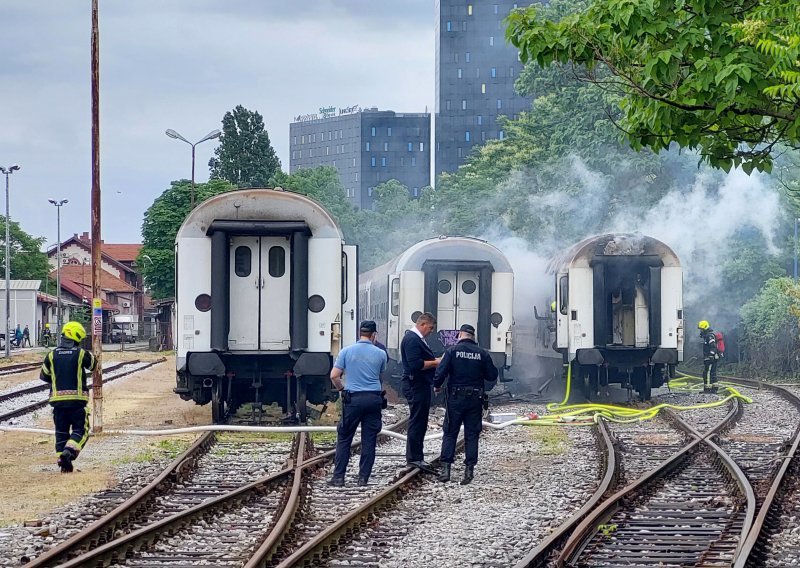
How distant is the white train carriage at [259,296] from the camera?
18.5 m

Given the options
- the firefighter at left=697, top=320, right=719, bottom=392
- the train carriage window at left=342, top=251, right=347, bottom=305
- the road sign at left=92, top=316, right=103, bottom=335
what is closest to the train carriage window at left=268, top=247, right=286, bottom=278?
the train carriage window at left=342, top=251, right=347, bottom=305

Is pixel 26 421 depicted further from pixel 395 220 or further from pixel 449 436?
pixel 395 220

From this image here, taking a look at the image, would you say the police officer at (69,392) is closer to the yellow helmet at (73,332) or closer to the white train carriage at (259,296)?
the yellow helmet at (73,332)

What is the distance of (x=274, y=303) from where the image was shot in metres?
19.1

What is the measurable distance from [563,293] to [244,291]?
7855mm

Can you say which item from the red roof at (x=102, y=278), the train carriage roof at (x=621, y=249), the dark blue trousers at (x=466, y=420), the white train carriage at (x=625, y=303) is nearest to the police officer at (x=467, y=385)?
the dark blue trousers at (x=466, y=420)

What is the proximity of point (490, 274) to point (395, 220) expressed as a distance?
72.4 m

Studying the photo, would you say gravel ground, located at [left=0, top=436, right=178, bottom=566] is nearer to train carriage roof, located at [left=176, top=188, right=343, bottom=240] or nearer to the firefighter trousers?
the firefighter trousers

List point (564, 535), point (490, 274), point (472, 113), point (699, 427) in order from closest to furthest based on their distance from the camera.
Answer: point (564, 535)
point (699, 427)
point (490, 274)
point (472, 113)

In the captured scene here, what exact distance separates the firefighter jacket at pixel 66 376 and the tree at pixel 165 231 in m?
51.9

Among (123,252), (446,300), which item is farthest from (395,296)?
(123,252)

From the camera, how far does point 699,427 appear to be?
19391 mm

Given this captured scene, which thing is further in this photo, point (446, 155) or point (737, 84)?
point (446, 155)

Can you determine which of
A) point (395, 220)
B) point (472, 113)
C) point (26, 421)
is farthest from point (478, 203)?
point (472, 113)
